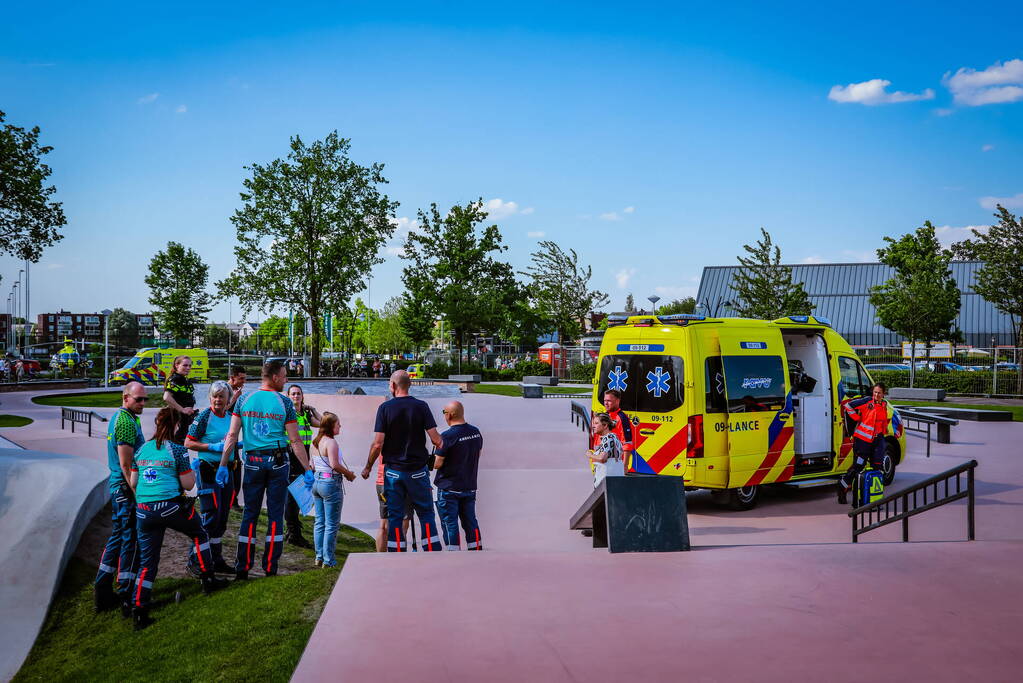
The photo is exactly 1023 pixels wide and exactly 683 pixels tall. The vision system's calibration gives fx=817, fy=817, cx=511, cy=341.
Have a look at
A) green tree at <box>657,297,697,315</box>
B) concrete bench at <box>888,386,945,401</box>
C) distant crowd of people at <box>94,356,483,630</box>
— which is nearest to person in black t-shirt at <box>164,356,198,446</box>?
distant crowd of people at <box>94,356,483,630</box>

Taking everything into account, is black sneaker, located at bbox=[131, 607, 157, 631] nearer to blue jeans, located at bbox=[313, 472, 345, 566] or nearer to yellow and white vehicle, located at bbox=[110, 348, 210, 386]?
blue jeans, located at bbox=[313, 472, 345, 566]

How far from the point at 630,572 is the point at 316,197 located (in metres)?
48.7

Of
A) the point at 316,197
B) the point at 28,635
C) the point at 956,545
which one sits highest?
the point at 316,197

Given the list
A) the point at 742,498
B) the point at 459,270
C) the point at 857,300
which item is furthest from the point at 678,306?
the point at 742,498

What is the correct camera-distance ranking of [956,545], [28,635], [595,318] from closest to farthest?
[28,635] → [956,545] → [595,318]

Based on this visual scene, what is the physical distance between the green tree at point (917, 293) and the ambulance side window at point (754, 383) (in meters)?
24.3

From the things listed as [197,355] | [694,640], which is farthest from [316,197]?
[694,640]

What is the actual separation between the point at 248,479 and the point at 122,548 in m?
1.13

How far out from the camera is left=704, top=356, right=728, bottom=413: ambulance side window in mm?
10172

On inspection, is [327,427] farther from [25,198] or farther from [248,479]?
[25,198]

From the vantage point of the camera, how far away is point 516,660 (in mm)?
4562

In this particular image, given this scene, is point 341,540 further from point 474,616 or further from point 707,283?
point 707,283

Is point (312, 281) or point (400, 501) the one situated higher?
point (312, 281)

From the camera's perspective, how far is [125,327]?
440ft
